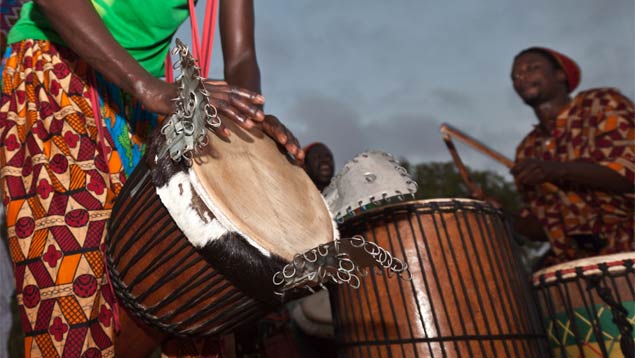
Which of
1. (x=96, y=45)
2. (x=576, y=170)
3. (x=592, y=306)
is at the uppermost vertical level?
(x=96, y=45)

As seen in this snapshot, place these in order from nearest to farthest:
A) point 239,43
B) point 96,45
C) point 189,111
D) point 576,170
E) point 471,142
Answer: point 189,111
point 96,45
point 239,43
point 576,170
point 471,142

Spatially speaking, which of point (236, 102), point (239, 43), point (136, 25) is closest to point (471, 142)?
point (239, 43)

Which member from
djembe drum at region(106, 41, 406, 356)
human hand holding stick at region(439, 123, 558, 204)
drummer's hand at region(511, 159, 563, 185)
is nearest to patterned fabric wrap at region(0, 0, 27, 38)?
djembe drum at region(106, 41, 406, 356)

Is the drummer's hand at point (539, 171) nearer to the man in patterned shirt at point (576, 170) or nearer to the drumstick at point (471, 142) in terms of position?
the man in patterned shirt at point (576, 170)

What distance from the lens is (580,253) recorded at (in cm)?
354

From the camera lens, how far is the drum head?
4.11ft

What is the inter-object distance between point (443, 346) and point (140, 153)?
1.07 meters

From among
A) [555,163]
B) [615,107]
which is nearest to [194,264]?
[555,163]

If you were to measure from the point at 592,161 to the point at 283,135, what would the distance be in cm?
252

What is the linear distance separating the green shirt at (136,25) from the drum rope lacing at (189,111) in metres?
0.60

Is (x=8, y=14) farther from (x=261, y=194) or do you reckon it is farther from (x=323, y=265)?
(x=323, y=265)

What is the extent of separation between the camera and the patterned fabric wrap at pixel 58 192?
1469mm

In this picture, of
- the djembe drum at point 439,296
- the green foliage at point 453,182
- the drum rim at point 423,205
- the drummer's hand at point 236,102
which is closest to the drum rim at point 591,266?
the djembe drum at point 439,296

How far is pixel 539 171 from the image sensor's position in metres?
3.46
